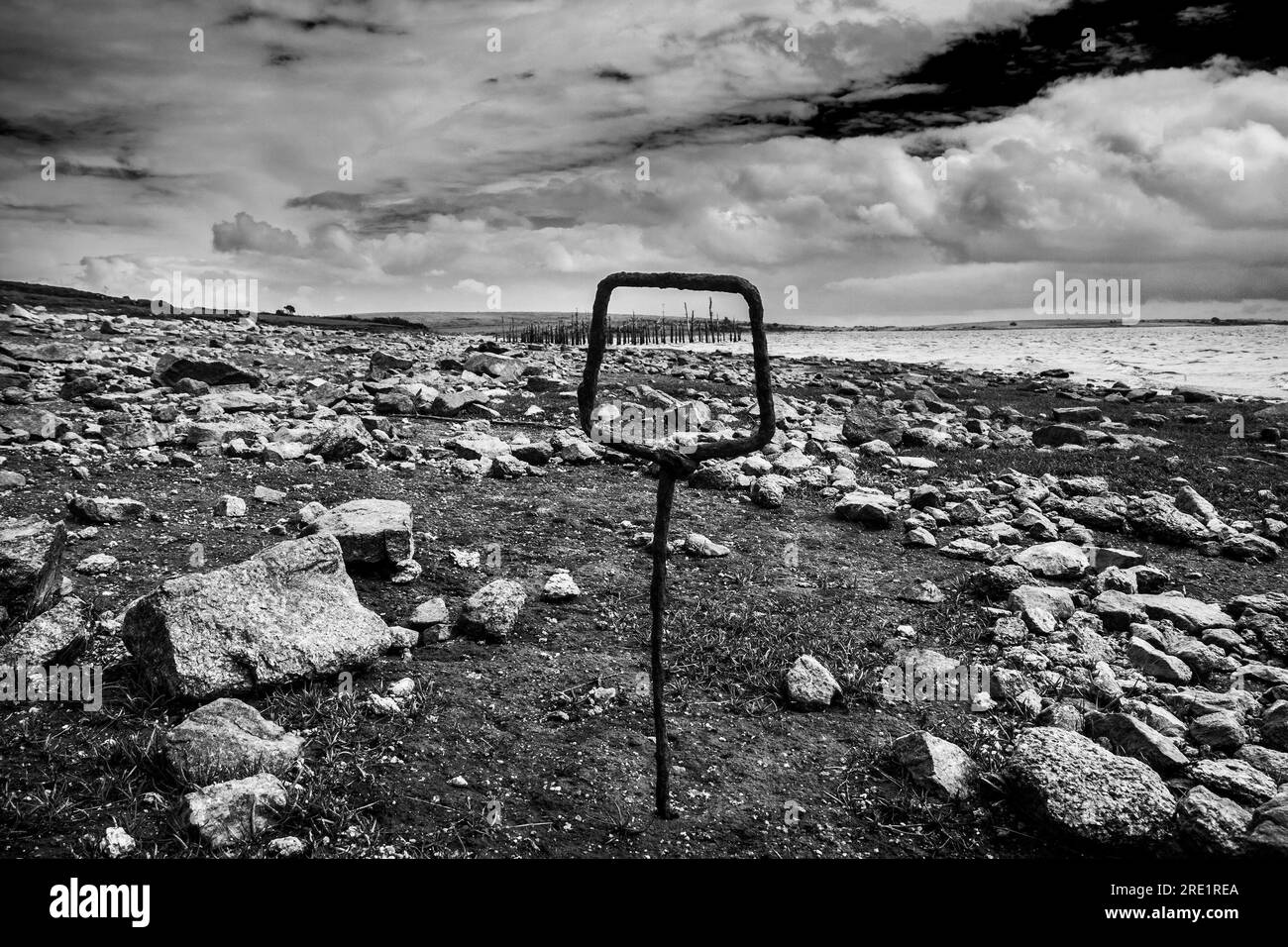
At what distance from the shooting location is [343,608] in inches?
157

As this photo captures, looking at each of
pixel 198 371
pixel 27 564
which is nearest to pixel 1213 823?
pixel 27 564

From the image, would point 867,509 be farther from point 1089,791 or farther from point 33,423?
point 33,423

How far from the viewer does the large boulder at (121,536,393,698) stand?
345 cm

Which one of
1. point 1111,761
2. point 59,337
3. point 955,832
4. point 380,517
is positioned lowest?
point 955,832

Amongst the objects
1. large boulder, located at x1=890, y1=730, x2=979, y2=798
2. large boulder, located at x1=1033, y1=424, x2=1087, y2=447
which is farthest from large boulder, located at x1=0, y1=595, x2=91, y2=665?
large boulder, located at x1=1033, y1=424, x2=1087, y2=447

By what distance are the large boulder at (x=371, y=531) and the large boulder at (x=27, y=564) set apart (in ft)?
4.72

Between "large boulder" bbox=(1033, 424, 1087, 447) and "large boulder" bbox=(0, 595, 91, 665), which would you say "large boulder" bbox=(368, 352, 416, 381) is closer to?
"large boulder" bbox=(0, 595, 91, 665)

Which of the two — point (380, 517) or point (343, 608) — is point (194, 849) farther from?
point (380, 517)

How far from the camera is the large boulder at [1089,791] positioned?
2865 millimetres

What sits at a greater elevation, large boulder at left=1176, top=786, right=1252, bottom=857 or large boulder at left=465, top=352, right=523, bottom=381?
large boulder at left=465, top=352, right=523, bottom=381

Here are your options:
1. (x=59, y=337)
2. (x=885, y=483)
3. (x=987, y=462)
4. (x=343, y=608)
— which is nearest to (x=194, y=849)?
(x=343, y=608)

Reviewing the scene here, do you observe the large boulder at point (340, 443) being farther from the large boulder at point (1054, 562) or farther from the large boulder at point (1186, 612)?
the large boulder at point (1186, 612)

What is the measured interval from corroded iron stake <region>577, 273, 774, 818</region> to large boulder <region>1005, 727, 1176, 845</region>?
1608mm

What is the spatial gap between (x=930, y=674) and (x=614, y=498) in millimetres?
3966
